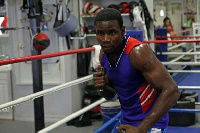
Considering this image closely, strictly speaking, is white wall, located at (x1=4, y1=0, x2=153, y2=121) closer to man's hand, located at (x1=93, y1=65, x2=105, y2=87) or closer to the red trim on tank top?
man's hand, located at (x1=93, y1=65, x2=105, y2=87)

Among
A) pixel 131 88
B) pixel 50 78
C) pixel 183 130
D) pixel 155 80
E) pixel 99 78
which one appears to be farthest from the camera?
pixel 50 78

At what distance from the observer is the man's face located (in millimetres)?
1445

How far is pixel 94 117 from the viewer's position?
4.98m

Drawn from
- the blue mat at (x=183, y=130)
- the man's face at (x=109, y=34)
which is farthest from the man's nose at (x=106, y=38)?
the blue mat at (x=183, y=130)

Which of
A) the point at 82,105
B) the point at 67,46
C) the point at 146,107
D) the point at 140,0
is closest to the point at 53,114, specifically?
the point at 82,105

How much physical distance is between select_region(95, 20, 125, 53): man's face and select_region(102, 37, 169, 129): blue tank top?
65 mm

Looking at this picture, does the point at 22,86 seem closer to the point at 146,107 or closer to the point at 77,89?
the point at 77,89

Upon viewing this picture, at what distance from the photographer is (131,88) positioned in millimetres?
1548

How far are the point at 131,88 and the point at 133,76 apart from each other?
80mm

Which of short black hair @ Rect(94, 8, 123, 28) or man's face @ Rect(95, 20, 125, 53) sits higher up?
short black hair @ Rect(94, 8, 123, 28)

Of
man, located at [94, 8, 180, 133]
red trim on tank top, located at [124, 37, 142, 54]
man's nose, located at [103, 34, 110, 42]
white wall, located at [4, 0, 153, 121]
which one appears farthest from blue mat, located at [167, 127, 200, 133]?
man's nose, located at [103, 34, 110, 42]

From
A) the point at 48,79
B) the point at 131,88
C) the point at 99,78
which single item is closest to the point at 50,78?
the point at 48,79

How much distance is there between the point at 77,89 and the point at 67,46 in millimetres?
718

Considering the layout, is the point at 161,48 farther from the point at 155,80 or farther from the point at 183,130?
the point at 155,80
